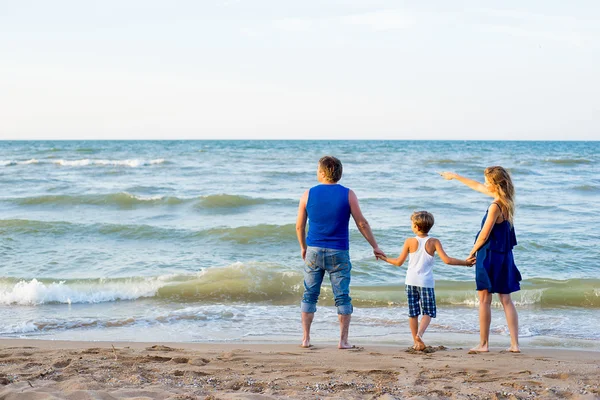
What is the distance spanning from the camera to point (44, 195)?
17609mm

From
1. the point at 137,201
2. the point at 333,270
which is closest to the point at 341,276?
the point at 333,270

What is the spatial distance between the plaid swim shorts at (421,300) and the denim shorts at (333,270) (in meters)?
0.54

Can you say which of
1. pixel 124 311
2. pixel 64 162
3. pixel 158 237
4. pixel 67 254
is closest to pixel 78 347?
pixel 124 311

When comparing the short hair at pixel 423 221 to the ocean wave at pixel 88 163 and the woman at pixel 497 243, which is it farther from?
the ocean wave at pixel 88 163

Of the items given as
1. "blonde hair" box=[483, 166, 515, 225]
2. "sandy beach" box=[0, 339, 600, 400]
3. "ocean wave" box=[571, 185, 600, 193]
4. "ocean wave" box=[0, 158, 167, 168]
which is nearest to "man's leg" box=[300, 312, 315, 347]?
"sandy beach" box=[0, 339, 600, 400]

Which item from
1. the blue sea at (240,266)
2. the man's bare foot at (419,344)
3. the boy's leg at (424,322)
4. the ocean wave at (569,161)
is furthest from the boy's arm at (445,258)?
the ocean wave at (569,161)

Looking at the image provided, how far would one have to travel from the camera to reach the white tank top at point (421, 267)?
5.36 m

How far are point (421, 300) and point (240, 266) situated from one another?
4389 millimetres

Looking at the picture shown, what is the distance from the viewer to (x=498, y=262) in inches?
209

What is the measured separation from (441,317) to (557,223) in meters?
7.48

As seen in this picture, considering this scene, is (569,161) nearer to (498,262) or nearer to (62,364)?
(498,262)

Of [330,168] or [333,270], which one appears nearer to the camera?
[330,168]

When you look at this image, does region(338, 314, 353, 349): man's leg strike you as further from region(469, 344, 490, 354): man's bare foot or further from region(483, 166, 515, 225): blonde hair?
region(483, 166, 515, 225): blonde hair

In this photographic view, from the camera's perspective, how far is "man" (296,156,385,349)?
17.3 feet
